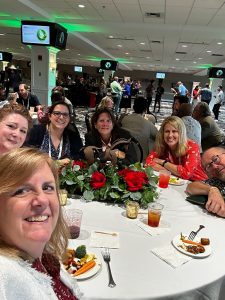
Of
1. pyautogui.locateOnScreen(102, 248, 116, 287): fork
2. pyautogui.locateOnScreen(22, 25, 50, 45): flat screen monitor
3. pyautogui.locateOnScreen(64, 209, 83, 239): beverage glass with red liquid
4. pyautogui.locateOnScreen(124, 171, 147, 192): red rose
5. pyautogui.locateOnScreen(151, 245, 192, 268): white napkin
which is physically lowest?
pyautogui.locateOnScreen(151, 245, 192, 268): white napkin

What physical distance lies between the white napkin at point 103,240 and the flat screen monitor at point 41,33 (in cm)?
727

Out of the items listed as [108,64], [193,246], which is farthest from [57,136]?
[108,64]

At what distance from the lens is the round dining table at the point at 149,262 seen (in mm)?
1163

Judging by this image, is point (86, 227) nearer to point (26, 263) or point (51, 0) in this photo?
point (26, 263)

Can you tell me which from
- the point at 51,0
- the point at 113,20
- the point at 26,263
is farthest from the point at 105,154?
the point at 113,20

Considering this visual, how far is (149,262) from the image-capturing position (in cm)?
134

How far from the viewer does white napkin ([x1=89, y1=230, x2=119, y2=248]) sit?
1.45m

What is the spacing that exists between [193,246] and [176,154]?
1.54 meters

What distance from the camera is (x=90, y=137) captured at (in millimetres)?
3314

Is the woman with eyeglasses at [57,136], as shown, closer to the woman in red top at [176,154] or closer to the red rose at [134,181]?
the woman in red top at [176,154]

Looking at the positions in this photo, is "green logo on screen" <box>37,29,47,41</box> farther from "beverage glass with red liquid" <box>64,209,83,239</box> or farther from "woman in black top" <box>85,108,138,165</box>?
"beverage glass with red liquid" <box>64,209,83,239</box>

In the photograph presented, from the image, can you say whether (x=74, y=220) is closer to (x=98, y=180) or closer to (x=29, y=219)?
(x=98, y=180)

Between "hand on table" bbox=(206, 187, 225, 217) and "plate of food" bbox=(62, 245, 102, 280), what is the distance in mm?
911

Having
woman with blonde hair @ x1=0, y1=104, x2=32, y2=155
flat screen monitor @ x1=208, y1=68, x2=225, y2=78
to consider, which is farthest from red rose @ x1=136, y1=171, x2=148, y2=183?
flat screen monitor @ x1=208, y1=68, x2=225, y2=78
